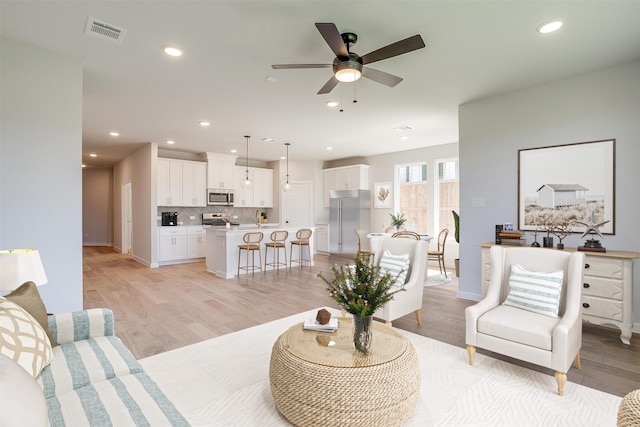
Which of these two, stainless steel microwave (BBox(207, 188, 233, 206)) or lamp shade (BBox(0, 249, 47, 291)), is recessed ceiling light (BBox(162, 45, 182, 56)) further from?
stainless steel microwave (BBox(207, 188, 233, 206))

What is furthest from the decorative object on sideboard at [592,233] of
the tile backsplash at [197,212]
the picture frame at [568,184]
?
the tile backsplash at [197,212]

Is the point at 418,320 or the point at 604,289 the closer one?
the point at 604,289

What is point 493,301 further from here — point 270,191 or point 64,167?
point 270,191

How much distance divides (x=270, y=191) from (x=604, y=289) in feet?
27.0

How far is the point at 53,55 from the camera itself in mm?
3109

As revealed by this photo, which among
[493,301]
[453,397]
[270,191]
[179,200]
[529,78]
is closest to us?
[453,397]

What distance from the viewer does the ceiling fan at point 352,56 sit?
2.28 m

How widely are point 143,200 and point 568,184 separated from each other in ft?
27.0

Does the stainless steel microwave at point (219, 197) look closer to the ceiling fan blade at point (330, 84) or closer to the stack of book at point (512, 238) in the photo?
the ceiling fan blade at point (330, 84)

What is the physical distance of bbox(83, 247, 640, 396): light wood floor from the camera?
2.79 m

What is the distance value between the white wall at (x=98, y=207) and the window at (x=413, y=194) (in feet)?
33.1

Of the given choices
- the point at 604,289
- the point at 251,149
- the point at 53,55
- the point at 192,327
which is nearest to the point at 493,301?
the point at 604,289

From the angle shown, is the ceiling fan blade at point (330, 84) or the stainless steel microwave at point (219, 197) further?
the stainless steel microwave at point (219, 197)

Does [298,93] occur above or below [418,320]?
above
